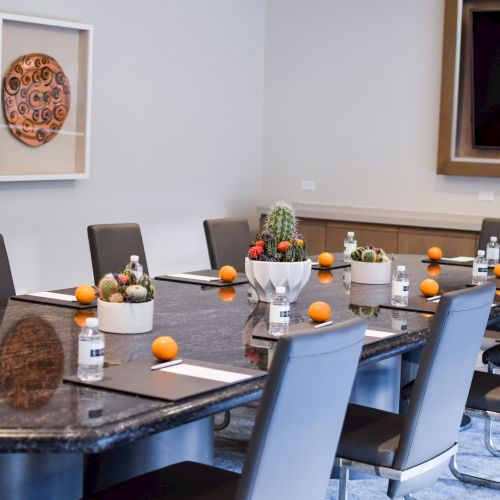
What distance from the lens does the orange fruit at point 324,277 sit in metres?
4.66

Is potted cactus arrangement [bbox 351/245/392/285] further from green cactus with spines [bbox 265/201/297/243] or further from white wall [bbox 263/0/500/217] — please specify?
white wall [bbox 263/0/500/217]

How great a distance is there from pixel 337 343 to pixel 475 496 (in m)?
2.12

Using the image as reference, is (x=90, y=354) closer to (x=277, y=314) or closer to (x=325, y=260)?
(x=277, y=314)

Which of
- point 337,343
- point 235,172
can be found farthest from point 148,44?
point 337,343

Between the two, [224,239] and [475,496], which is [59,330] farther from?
[224,239]

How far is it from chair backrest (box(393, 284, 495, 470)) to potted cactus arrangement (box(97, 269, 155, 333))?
91 centimetres

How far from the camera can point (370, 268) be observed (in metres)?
4.58

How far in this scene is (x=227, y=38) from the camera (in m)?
8.54

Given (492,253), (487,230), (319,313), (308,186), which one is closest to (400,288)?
(319,313)

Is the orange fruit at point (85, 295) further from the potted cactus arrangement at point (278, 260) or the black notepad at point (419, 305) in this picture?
the black notepad at point (419, 305)

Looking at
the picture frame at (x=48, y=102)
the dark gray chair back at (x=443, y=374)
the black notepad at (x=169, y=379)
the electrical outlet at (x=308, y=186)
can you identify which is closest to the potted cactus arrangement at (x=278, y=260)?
the dark gray chair back at (x=443, y=374)

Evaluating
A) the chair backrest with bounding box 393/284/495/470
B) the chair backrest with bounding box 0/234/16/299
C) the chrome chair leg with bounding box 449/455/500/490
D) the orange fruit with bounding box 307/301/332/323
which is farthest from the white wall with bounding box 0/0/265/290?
the chair backrest with bounding box 393/284/495/470

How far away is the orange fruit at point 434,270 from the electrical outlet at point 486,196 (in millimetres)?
2658

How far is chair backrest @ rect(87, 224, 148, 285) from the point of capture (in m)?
4.90
